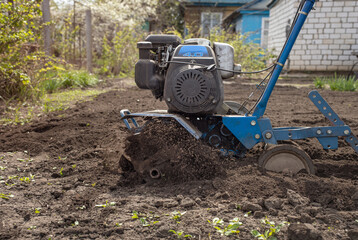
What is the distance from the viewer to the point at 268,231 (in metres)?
2.43

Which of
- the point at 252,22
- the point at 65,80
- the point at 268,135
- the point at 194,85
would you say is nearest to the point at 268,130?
the point at 268,135

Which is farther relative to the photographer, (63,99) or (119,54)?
(119,54)

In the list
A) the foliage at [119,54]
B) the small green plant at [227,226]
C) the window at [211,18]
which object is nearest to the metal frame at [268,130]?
the small green plant at [227,226]

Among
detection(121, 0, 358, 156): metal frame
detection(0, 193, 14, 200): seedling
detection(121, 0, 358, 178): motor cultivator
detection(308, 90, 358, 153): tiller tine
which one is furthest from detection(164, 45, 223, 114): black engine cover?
detection(0, 193, 14, 200): seedling

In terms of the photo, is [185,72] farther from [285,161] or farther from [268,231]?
[268,231]

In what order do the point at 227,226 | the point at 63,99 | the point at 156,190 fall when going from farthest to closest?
the point at 63,99 < the point at 156,190 < the point at 227,226

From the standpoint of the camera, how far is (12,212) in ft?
9.25

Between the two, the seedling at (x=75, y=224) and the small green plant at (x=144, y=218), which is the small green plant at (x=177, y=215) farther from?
the seedling at (x=75, y=224)

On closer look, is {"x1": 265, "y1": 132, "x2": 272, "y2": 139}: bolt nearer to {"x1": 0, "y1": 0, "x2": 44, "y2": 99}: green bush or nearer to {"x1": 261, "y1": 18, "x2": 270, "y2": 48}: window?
{"x1": 0, "y1": 0, "x2": 44, "y2": 99}: green bush

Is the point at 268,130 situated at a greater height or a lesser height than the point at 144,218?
greater

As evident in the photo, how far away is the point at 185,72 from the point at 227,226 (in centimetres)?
151

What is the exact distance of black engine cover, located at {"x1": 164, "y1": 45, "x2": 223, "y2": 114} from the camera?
3.51 meters

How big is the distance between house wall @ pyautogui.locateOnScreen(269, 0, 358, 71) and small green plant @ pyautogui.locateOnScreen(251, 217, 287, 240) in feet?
47.1

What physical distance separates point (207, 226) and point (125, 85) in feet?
31.2
